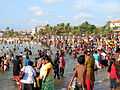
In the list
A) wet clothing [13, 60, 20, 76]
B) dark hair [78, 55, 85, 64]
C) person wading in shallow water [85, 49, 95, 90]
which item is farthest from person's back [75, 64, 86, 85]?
wet clothing [13, 60, 20, 76]

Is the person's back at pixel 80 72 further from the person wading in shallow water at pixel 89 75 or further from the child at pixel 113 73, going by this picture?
the child at pixel 113 73

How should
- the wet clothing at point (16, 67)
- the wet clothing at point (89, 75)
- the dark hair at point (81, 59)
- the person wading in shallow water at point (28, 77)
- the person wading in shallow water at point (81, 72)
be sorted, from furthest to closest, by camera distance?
1. the wet clothing at point (16, 67)
2. the wet clothing at point (89, 75)
3. the person wading in shallow water at point (28, 77)
4. the person wading in shallow water at point (81, 72)
5. the dark hair at point (81, 59)

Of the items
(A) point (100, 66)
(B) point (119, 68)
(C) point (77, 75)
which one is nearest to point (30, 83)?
(C) point (77, 75)

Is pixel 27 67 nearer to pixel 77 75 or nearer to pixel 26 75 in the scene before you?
pixel 26 75

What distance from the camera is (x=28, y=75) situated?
10.8 metres

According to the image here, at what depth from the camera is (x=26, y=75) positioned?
Result: 10.8 meters

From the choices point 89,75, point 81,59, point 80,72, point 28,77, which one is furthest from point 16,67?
point 81,59

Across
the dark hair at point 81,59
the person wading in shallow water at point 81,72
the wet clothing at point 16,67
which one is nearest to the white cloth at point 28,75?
the person wading in shallow water at point 81,72

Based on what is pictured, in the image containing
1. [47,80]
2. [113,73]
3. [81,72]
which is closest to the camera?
[81,72]

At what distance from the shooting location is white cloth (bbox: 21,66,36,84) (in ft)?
35.2

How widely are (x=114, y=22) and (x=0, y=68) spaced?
104617mm

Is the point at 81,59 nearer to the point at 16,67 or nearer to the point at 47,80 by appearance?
the point at 47,80

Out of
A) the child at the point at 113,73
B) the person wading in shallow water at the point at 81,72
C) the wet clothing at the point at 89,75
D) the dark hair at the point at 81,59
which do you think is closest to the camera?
the dark hair at the point at 81,59

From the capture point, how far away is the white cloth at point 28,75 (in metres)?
10.7
